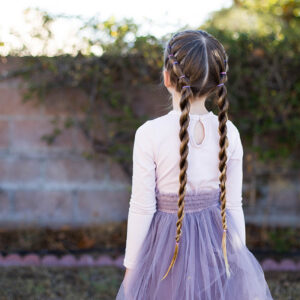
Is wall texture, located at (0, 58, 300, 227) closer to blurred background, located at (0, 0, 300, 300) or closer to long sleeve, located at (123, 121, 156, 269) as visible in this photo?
blurred background, located at (0, 0, 300, 300)

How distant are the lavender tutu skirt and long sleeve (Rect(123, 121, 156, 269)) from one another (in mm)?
42

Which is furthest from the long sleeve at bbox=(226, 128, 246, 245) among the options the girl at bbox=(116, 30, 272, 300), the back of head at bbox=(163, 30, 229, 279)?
the back of head at bbox=(163, 30, 229, 279)

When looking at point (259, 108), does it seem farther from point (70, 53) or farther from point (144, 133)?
point (144, 133)

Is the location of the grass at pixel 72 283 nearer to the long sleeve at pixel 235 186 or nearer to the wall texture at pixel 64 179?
the wall texture at pixel 64 179

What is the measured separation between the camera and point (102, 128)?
350 cm

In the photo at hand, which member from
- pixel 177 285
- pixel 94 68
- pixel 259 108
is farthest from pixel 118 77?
pixel 177 285

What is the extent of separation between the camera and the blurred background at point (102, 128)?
3.29 meters

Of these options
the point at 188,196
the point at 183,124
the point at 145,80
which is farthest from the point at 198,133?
the point at 145,80

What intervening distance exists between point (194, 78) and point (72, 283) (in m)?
1.74

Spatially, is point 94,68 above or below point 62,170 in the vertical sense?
above

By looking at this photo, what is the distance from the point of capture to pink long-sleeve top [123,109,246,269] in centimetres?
159

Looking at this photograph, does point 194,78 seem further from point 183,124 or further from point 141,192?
point 141,192

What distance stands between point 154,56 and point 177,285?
2082mm

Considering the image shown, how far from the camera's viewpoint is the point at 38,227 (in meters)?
3.53
